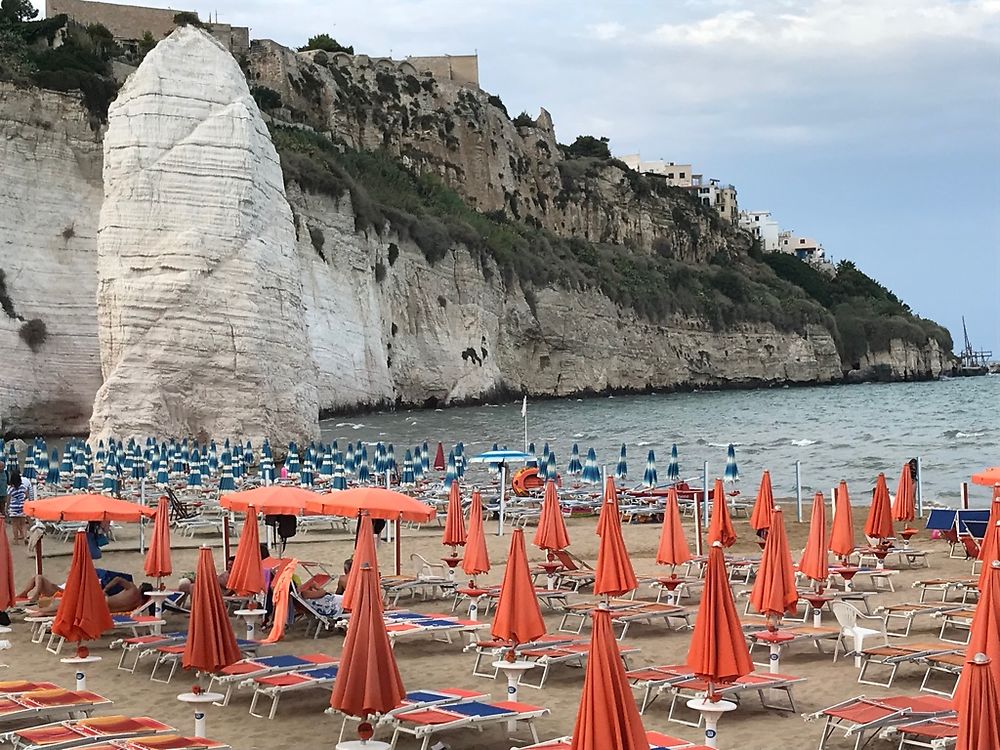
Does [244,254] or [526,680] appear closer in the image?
[526,680]

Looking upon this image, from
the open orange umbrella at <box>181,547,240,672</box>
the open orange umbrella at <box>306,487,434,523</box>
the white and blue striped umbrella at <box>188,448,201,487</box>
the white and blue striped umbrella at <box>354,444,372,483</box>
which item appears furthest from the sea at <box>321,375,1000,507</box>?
the open orange umbrella at <box>181,547,240,672</box>

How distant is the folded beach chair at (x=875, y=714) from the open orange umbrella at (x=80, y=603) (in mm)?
6170

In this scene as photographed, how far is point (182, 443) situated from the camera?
32.7m

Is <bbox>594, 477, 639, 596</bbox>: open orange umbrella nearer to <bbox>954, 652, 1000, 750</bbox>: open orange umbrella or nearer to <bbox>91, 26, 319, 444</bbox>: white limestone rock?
<bbox>954, 652, 1000, 750</bbox>: open orange umbrella

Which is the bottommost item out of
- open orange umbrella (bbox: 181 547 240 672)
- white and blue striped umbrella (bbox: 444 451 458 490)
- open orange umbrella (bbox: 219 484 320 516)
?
open orange umbrella (bbox: 181 547 240 672)

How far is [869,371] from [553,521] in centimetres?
11743

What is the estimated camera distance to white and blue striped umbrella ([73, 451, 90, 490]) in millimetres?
22047

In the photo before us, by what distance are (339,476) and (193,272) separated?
50.9 feet

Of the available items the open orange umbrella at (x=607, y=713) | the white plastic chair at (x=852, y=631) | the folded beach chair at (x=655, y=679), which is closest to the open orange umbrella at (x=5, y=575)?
the folded beach chair at (x=655, y=679)

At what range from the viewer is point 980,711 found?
6.16 m

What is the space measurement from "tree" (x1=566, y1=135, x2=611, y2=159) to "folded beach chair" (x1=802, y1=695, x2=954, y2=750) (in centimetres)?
12161

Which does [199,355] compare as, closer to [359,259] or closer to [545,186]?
[359,259]

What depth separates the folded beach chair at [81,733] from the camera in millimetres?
7809

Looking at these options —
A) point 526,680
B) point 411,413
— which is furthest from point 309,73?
point 526,680
